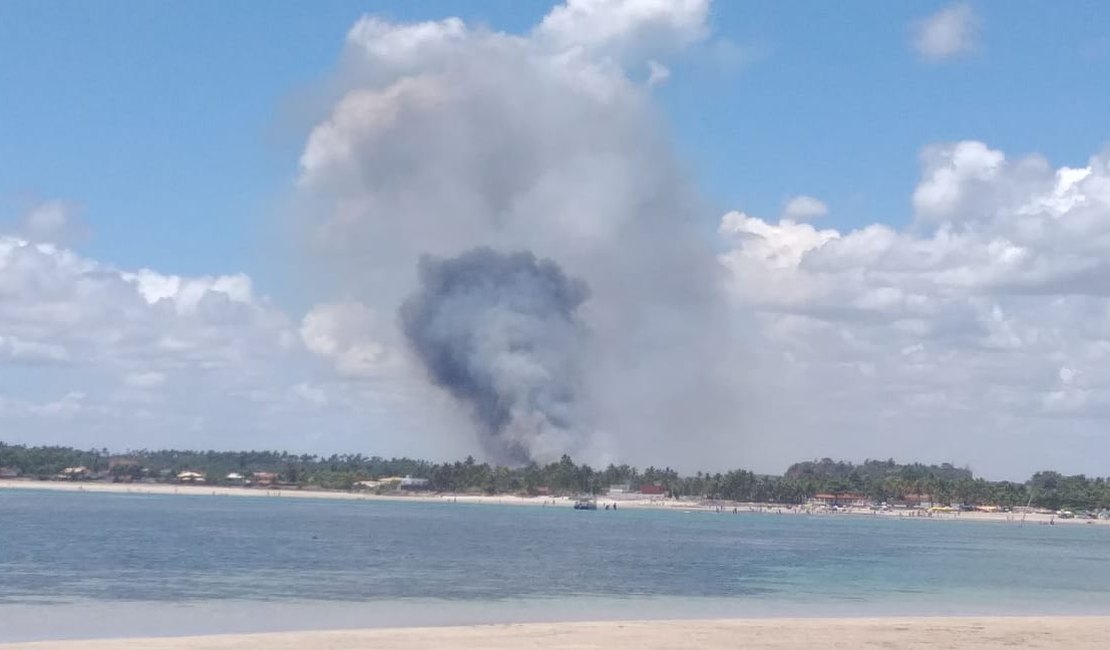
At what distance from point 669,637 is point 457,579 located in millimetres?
22111

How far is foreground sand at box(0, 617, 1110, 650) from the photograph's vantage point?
3145 centimetres

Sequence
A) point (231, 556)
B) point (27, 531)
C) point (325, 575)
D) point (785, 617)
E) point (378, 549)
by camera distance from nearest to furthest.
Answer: point (785, 617), point (325, 575), point (231, 556), point (378, 549), point (27, 531)

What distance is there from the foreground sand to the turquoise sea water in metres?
3.08

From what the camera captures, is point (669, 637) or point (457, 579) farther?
point (457, 579)

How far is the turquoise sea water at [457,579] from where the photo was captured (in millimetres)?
40531

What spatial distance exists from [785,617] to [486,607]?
9.51m

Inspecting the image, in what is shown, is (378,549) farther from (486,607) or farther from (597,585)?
(486,607)

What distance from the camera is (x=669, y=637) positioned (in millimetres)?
Result: 34438

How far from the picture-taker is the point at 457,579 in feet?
181

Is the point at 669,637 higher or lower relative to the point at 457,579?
lower

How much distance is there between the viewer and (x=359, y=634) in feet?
111

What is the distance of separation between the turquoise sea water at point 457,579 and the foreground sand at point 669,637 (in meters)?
3.08

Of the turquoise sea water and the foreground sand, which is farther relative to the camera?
the turquoise sea water

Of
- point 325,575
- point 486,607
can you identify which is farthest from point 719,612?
point 325,575
